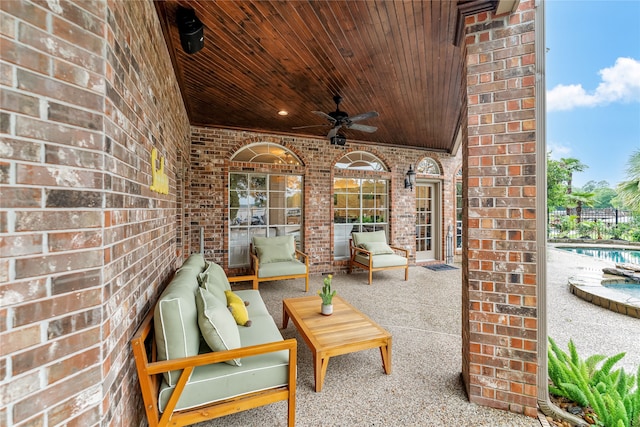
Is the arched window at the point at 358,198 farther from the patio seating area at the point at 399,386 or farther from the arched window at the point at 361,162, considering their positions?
the patio seating area at the point at 399,386

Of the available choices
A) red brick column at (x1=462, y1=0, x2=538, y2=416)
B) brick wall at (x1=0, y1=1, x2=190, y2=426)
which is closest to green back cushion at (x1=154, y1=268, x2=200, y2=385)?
brick wall at (x1=0, y1=1, x2=190, y2=426)

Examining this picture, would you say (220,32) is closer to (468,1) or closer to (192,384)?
(468,1)

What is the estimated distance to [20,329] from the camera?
31.6 inches

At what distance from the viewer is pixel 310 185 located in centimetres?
540

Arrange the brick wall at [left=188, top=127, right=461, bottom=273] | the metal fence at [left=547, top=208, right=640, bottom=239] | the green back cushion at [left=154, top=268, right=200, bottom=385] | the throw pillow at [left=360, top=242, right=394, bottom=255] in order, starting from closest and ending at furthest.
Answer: the green back cushion at [left=154, top=268, right=200, bottom=385] < the brick wall at [left=188, top=127, right=461, bottom=273] < the throw pillow at [left=360, top=242, right=394, bottom=255] < the metal fence at [left=547, top=208, right=640, bottom=239]

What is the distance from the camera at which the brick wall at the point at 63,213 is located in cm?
80

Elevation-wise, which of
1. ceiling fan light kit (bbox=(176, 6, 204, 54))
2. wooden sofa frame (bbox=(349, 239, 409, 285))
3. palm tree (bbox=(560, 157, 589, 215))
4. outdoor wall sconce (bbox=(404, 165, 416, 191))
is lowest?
wooden sofa frame (bbox=(349, 239, 409, 285))

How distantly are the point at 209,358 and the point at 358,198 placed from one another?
4.91 m

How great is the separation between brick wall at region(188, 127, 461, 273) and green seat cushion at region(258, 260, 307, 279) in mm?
996

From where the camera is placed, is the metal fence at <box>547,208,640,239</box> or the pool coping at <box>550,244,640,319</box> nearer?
the pool coping at <box>550,244,640,319</box>

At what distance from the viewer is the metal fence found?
935cm

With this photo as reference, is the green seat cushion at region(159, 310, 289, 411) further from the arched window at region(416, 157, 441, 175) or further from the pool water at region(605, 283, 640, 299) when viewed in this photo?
the arched window at region(416, 157, 441, 175)

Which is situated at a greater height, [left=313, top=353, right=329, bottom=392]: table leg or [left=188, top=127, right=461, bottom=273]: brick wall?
[left=188, top=127, right=461, bottom=273]: brick wall

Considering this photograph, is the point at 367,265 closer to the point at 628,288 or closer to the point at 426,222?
the point at 426,222
